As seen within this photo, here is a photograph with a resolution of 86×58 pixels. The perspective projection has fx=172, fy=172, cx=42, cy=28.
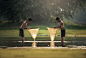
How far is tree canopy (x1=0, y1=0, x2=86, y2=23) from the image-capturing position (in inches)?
1487

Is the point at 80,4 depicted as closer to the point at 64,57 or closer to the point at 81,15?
the point at 81,15

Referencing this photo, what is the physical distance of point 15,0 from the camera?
37.9 meters

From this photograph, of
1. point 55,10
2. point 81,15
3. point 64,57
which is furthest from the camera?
point 81,15

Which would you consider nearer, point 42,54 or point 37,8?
point 42,54

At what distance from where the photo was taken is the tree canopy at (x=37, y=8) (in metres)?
37.8

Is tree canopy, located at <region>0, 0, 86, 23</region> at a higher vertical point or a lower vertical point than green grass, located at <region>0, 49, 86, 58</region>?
higher

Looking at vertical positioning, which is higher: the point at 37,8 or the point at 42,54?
the point at 37,8

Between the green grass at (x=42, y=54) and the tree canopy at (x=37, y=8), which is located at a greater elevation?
the tree canopy at (x=37, y=8)

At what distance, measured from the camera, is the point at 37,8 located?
38969 millimetres

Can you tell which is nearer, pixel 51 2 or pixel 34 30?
pixel 34 30

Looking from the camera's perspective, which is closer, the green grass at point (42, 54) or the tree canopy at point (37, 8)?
the green grass at point (42, 54)

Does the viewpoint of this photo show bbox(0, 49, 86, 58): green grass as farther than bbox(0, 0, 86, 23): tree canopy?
No

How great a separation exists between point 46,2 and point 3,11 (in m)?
10.8

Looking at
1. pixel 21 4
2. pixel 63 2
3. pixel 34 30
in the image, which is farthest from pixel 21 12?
pixel 34 30
